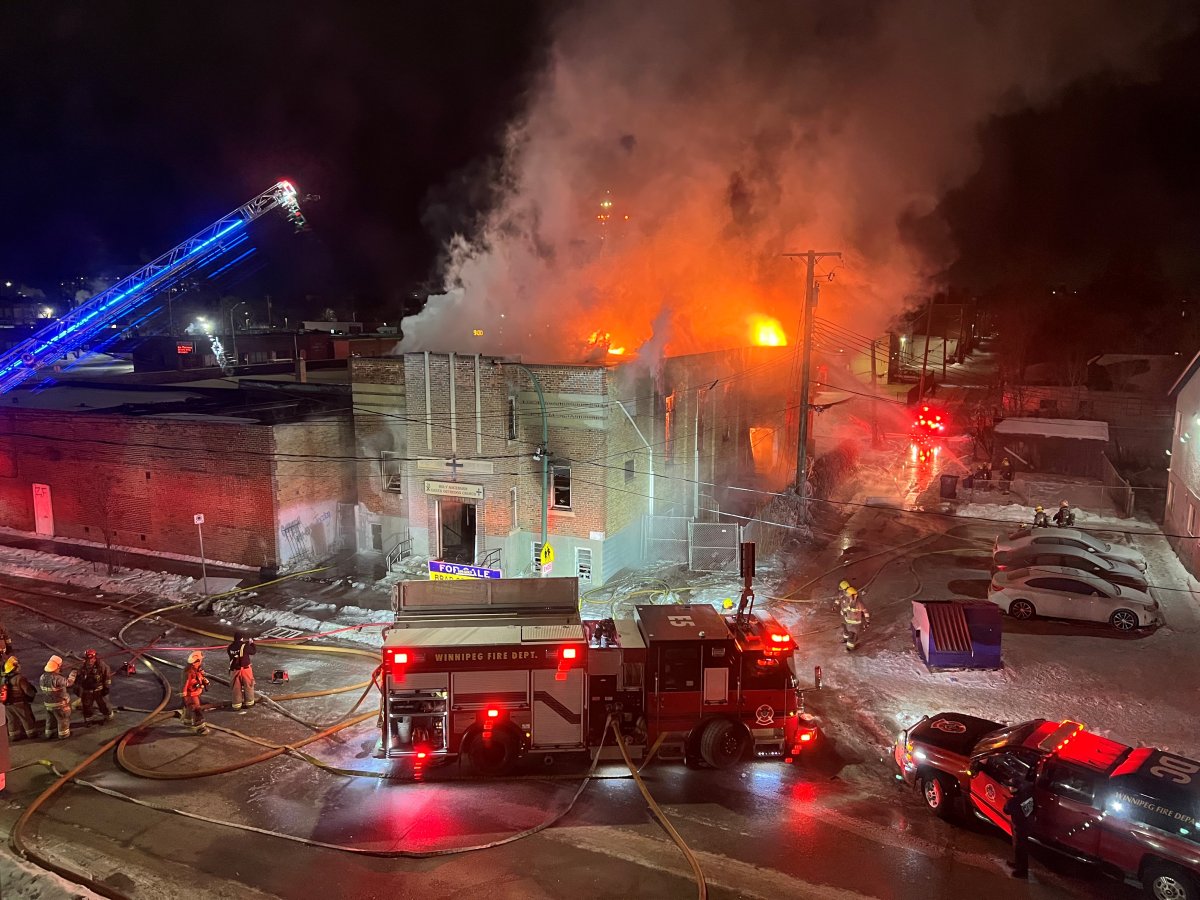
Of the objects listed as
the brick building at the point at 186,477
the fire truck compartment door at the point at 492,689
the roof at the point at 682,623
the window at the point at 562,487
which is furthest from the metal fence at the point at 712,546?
the fire truck compartment door at the point at 492,689

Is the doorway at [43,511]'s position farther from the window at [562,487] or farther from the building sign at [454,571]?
the window at [562,487]

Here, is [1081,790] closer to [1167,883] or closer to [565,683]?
[1167,883]

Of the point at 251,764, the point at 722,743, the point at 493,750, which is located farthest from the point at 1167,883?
the point at 251,764

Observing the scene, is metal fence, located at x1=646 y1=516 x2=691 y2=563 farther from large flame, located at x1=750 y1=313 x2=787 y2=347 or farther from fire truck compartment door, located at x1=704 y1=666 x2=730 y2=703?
large flame, located at x1=750 y1=313 x2=787 y2=347

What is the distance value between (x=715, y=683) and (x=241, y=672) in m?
8.00

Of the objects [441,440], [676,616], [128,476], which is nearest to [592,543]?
[441,440]

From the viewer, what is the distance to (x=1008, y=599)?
54.5 ft

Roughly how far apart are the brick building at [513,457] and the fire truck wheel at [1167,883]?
13676mm

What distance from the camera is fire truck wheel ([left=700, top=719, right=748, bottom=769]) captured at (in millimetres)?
10680

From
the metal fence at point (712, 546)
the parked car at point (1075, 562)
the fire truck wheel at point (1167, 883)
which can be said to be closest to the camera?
the fire truck wheel at point (1167, 883)

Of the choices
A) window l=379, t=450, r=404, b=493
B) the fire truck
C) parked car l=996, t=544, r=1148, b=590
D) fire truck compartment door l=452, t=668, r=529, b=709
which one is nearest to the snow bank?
the fire truck

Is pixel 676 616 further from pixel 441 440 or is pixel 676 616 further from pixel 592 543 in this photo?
pixel 441 440

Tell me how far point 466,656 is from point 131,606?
12496 millimetres

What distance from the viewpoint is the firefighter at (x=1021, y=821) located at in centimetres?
845
